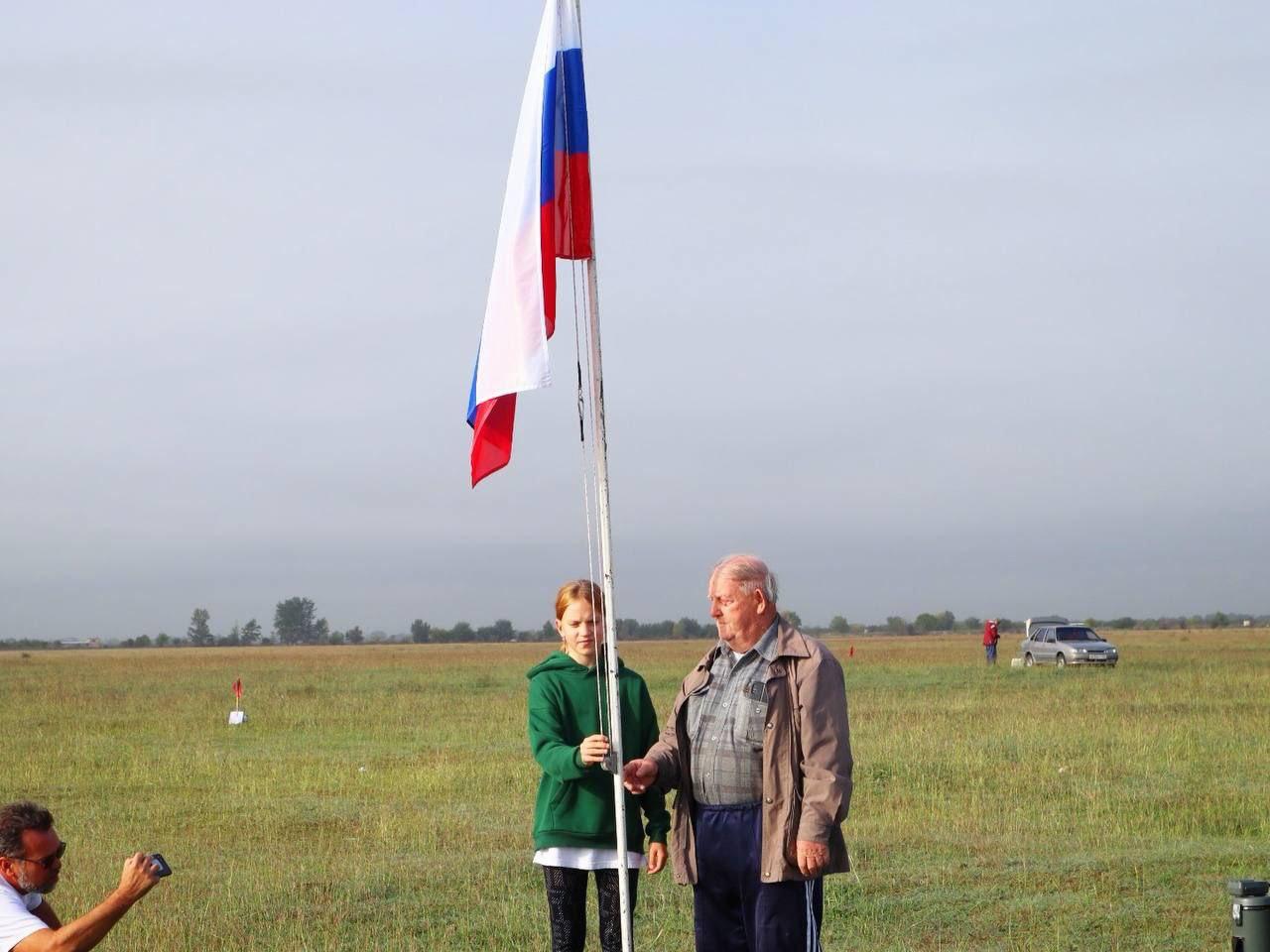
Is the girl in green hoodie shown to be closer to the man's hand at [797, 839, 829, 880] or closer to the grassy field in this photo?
the man's hand at [797, 839, 829, 880]

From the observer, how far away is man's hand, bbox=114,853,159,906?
432 cm

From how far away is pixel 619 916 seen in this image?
563 cm

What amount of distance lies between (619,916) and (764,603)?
1.32 m

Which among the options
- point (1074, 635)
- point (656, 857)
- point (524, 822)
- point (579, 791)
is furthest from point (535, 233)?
point (1074, 635)

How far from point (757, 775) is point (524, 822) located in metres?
7.70

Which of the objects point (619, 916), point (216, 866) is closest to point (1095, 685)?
point (216, 866)

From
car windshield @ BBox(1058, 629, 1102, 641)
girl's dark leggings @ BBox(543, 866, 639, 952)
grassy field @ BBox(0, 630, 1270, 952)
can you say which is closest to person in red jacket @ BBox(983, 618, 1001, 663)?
car windshield @ BBox(1058, 629, 1102, 641)

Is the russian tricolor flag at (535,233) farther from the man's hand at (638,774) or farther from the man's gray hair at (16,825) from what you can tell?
the man's gray hair at (16,825)

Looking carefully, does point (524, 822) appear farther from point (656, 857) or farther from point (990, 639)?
point (990, 639)

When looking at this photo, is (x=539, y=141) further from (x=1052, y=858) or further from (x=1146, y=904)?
(x=1052, y=858)

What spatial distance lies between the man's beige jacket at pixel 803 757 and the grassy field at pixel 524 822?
3115 mm

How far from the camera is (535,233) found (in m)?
5.46

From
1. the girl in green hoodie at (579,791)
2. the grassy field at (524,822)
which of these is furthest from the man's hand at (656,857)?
the grassy field at (524,822)

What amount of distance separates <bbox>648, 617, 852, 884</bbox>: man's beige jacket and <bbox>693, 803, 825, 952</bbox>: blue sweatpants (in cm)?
8
